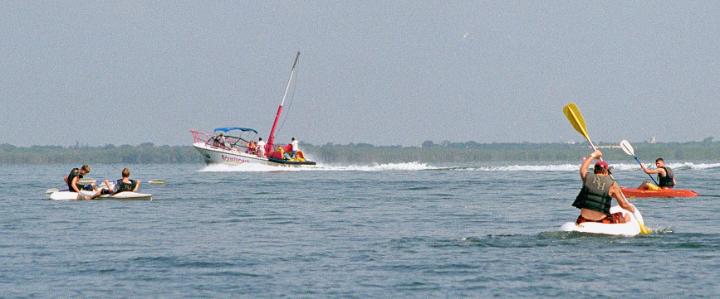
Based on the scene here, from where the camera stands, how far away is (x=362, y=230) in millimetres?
24656

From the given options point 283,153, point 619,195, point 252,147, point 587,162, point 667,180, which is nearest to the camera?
point 587,162

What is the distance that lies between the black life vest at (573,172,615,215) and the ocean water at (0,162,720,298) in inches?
28.9

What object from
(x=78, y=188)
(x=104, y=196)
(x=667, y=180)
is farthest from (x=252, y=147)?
(x=667, y=180)

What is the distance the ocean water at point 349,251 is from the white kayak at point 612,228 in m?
0.22

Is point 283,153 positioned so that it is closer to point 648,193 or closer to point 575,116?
point 648,193

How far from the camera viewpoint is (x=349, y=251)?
1997 cm

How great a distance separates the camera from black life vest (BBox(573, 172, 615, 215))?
67.6ft

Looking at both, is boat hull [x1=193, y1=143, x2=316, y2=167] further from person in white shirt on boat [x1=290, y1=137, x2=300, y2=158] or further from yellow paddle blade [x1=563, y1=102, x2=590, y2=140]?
yellow paddle blade [x1=563, y1=102, x2=590, y2=140]

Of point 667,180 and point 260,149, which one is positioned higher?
point 260,149

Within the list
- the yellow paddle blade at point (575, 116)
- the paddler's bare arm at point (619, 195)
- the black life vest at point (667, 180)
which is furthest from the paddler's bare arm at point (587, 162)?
the black life vest at point (667, 180)

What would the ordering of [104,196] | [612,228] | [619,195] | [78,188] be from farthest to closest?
1. [78,188]
2. [104,196]
3. [612,228]
4. [619,195]

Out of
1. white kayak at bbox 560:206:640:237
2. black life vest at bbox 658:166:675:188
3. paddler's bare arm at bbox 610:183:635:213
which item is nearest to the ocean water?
white kayak at bbox 560:206:640:237

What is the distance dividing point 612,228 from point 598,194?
94 centimetres

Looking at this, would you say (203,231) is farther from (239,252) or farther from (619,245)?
(619,245)
